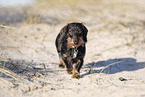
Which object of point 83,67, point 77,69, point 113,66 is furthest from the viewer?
point 113,66

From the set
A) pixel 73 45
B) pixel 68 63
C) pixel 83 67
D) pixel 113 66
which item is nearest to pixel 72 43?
pixel 73 45

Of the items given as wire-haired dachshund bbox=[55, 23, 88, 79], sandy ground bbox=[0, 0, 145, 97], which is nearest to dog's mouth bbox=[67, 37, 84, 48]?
wire-haired dachshund bbox=[55, 23, 88, 79]

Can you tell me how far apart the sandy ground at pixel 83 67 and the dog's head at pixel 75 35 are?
70 cm

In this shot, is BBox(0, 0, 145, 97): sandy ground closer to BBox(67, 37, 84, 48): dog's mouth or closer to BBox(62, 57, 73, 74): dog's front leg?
BBox(62, 57, 73, 74): dog's front leg

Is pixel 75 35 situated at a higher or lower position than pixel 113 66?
higher

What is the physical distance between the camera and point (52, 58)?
542cm

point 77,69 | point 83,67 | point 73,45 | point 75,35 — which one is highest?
point 75,35

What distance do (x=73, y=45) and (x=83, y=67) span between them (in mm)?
1148

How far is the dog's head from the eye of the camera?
356 cm

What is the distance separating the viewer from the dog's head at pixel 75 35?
3564mm

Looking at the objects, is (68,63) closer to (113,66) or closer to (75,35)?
(75,35)

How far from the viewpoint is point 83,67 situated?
4641 millimetres

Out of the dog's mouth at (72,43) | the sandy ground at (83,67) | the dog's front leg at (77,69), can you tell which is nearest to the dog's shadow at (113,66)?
the sandy ground at (83,67)

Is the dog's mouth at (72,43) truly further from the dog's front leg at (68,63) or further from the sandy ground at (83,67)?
the sandy ground at (83,67)
